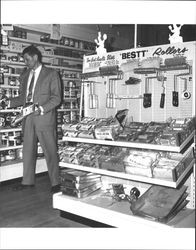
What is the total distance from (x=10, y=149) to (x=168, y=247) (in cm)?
306

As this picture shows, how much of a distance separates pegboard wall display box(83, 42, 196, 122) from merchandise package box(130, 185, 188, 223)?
0.66 metres

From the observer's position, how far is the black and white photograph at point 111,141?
1855 mm

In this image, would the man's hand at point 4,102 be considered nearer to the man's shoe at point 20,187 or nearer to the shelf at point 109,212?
→ the man's shoe at point 20,187

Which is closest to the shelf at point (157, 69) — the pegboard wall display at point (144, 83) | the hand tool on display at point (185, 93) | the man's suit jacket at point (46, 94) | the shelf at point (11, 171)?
the pegboard wall display at point (144, 83)

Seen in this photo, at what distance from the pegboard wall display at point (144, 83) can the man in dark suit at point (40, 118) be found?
69 centimetres

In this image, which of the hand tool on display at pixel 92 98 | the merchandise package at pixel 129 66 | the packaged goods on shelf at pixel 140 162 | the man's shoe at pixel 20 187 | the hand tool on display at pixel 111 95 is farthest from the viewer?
the man's shoe at pixel 20 187

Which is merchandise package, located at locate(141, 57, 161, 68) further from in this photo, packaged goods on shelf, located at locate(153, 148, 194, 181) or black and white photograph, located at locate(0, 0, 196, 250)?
packaged goods on shelf, located at locate(153, 148, 194, 181)

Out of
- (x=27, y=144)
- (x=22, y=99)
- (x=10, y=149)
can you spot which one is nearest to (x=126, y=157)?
(x=27, y=144)

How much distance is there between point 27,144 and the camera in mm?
4160

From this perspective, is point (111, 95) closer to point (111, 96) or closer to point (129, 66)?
point (111, 96)

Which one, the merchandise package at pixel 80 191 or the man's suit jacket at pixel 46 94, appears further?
the man's suit jacket at pixel 46 94

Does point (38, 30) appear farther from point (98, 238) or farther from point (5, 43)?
point (98, 238)

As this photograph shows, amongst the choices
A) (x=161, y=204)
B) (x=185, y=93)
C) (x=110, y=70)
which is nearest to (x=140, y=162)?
(x=161, y=204)

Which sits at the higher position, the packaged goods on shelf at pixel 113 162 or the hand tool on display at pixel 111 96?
the hand tool on display at pixel 111 96
